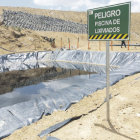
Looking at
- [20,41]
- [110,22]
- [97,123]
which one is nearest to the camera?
[110,22]

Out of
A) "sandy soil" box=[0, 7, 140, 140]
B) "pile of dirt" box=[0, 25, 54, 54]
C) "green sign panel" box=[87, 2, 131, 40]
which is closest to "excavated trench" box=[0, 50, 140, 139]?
"sandy soil" box=[0, 7, 140, 140]

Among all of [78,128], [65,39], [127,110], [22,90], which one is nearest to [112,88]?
[127,110]

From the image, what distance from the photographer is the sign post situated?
361 cm

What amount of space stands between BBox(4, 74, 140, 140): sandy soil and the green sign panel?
2.25m

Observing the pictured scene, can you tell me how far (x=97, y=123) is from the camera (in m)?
4.53

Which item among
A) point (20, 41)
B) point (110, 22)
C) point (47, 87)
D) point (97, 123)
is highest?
point (20, 41)

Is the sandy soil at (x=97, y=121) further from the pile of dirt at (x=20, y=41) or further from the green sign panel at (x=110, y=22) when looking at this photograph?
the pile of dirt at (x=20, y=41)

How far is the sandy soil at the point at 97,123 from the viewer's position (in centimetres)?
402

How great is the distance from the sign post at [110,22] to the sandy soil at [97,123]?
7.30ft

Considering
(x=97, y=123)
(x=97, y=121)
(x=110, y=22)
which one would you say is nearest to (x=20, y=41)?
(x=97, y=121)

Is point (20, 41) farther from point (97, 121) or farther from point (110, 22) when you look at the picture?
point (110, 22)

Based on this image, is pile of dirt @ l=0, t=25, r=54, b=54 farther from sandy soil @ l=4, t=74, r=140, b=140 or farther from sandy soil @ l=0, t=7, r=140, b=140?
sandy soil @ l=4, t=74, r=140, b=140

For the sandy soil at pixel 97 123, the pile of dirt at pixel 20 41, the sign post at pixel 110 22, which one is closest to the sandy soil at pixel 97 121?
the sandy soil at pixel 97 123

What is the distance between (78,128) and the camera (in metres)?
4.38
